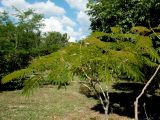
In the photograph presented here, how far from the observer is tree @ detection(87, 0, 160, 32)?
17000 mm

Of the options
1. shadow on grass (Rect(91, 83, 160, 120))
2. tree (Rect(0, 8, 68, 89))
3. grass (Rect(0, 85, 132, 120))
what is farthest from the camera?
tree (Rect(0, 8, 68, 89))

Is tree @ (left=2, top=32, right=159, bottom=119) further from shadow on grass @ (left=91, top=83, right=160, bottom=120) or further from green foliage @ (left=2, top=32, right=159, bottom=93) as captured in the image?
shadow on grass @ (left=91, top=83, right=160, bottom=120)

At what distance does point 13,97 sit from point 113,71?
2173 cm

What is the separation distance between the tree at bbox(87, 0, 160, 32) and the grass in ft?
16.3

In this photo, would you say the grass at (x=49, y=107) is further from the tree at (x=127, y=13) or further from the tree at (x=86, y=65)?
the tree at (x=86, y=65)

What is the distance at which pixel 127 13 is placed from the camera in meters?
17.7

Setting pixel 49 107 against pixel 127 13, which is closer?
pixel 127 13

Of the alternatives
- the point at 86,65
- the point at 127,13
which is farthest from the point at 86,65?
the point at 127,13

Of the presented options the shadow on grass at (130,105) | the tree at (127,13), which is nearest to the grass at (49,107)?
the shadow on grass at (130,105)

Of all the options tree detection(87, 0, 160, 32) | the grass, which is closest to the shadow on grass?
the grass

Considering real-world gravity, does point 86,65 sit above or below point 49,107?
above

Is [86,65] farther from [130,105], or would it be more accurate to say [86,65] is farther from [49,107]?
[130,105]

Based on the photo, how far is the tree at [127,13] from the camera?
1700 cm

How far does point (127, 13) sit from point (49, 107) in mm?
7700
